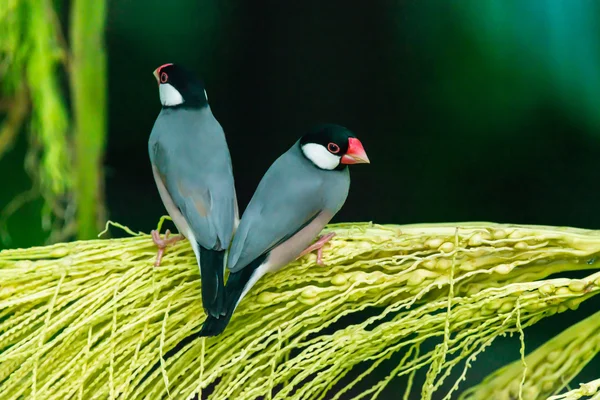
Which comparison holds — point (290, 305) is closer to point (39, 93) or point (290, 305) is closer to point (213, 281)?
point (213, 281)

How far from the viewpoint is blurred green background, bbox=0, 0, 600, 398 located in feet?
2.89

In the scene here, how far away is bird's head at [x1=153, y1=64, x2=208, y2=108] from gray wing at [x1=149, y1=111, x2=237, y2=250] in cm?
3

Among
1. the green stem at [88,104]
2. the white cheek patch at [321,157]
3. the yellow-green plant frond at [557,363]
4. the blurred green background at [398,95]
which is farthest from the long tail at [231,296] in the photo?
the green stem at [88,104]

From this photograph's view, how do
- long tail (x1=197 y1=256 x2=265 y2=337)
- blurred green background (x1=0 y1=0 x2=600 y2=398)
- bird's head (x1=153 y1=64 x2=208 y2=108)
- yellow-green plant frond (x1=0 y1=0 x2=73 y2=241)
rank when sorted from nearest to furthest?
long tail (x1=197 y1=256 x2=265 y2=337)
bird's head (x1=153 y1=64 x2=208 y2=108)
blurred green background (x1=0 y1=0 x2=600 y2=398)
yellow-green plant frond (x1=0 y1=0 x2=73 y2=241)

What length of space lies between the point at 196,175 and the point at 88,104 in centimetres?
43

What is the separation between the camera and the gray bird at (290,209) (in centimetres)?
58

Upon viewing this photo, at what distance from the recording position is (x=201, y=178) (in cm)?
64

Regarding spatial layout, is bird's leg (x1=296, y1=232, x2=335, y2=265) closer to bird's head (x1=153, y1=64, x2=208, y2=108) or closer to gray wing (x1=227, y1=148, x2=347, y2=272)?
gray wing (x1=227, y1=148, x2=347, y2=272)

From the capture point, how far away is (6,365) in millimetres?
610

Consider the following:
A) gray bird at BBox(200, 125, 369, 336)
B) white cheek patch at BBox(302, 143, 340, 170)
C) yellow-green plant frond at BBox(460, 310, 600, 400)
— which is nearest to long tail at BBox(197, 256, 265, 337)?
gray bird at BBox(200, 125, 369, 336)

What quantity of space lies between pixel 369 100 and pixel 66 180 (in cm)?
43

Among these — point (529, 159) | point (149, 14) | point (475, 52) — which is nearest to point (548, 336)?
point (529, 159)

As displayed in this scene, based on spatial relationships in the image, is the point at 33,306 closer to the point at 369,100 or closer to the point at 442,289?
the point at 442,289

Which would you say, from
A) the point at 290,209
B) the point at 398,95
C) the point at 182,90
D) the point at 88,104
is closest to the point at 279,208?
the point at 290,209
